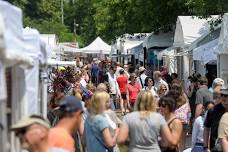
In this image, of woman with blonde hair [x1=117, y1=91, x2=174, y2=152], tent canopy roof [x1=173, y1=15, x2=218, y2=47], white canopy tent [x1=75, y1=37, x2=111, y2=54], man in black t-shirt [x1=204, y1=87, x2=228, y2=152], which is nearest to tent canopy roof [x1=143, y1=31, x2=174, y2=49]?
tent canopy roof [x1=173, y1=15, x2=218, y2=47]

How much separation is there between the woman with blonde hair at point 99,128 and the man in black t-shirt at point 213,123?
133cm

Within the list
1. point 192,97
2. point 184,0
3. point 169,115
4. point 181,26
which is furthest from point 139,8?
point 169,115

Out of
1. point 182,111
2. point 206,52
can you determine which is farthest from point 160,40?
point 182,111

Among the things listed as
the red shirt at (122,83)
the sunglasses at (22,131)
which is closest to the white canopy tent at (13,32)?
the sunglasses at (22,131)

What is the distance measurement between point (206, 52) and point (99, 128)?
43.7 feet

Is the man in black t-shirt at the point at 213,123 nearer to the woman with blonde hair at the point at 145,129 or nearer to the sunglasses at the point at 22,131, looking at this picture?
the woman with blonde hair at the point at 145,129

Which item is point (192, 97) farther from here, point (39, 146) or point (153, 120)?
point (39, 146)

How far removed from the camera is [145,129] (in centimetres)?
894

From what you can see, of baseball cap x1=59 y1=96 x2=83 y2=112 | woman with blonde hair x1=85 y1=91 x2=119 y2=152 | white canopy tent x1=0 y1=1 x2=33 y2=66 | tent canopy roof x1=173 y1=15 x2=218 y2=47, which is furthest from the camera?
tent canopy roof x1=173 y1=15 x2=218 y2=47

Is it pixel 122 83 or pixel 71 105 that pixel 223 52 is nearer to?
pixel 122 83

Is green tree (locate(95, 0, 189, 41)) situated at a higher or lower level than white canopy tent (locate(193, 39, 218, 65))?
higher

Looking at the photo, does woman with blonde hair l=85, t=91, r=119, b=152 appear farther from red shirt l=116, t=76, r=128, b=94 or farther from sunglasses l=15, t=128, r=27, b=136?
red shirt l=116, t=76, r=128, b=94

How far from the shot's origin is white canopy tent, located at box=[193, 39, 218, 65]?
22219 millimetres

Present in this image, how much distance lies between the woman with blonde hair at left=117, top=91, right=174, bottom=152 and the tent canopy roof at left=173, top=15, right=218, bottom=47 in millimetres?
19125
